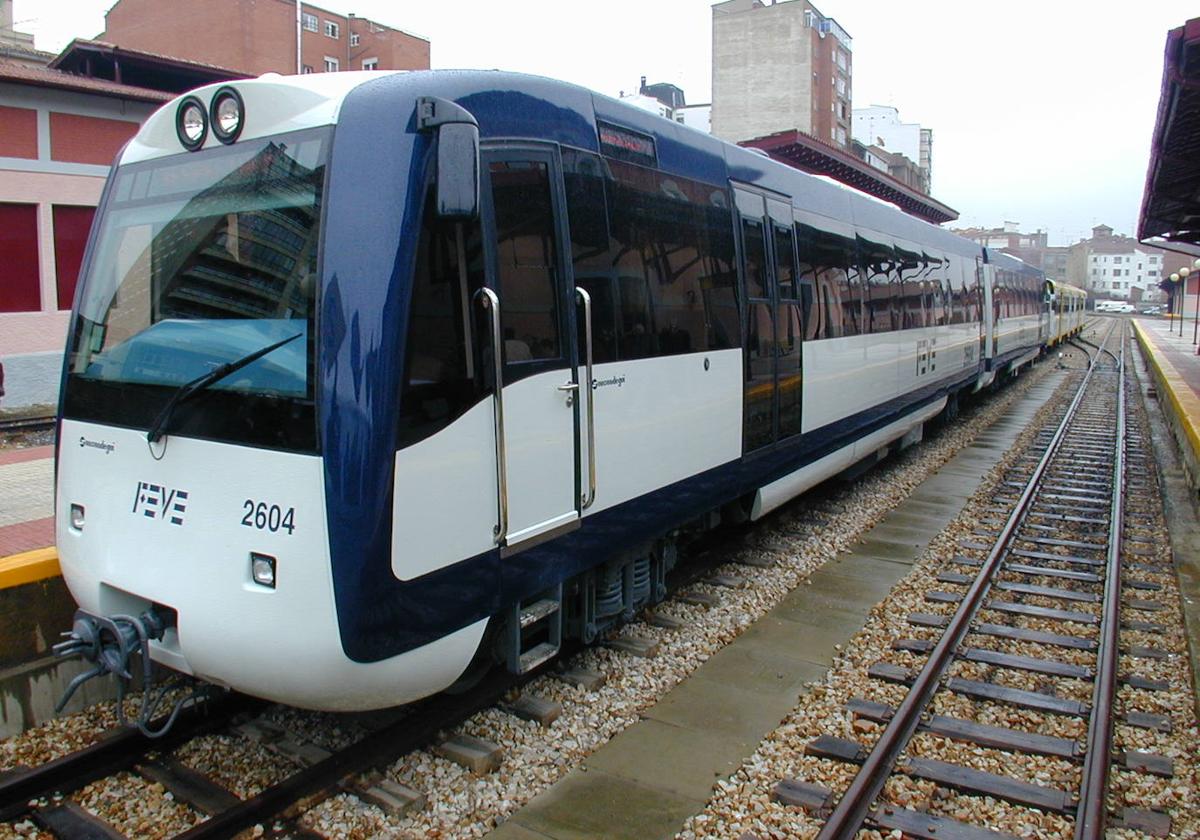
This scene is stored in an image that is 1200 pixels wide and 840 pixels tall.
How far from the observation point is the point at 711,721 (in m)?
4.88

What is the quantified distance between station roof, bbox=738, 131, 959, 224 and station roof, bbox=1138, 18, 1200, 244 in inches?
192

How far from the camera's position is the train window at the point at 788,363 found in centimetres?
716

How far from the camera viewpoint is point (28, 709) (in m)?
4.54

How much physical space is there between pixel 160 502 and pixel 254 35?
1731 inches

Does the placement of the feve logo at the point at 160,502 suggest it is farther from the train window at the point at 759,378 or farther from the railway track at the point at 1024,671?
the train window at the point at 759,378

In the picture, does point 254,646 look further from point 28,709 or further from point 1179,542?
point 1179,542

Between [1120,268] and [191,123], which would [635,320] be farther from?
[1120,268]

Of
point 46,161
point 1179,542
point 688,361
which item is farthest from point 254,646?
point 46,161

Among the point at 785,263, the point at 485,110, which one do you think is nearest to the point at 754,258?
the point at 785,263

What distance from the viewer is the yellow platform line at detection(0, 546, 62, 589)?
458cm

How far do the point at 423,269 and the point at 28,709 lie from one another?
2.98m

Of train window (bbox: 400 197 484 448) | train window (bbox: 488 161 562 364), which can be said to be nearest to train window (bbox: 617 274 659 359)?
train window (bbox: 488 161 562 364)

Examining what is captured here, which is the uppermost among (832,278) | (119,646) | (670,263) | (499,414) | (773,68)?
(773,68)

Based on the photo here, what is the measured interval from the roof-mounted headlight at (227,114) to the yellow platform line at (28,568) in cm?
218
